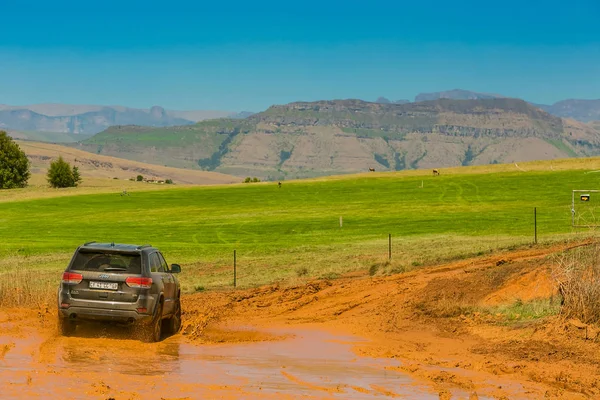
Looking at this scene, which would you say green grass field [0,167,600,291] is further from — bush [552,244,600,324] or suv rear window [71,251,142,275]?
suv rear window [71,251,142,275]

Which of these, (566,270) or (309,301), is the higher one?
(566,270)

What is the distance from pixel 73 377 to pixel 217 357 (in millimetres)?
3677

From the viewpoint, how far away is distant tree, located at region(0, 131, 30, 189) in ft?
457

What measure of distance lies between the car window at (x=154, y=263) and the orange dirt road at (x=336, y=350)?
1.51 metres

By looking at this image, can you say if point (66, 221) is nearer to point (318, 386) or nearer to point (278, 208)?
point (278, 208)

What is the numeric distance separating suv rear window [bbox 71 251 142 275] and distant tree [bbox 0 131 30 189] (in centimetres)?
12787

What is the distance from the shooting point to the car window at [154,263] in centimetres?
1803

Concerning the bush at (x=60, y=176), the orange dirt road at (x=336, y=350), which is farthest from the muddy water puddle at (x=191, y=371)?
the bush at (x=60, y=176)

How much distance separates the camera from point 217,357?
1617cm

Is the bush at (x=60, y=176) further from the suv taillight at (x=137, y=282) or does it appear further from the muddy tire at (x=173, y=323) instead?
the suv taillight at (x=137, y=282)

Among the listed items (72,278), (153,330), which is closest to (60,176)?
(72,278)

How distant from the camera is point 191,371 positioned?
14.4 m

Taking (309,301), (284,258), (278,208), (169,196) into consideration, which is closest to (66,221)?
(278,208)

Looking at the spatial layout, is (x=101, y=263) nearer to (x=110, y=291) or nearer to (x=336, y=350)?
(x=110, y=291)
